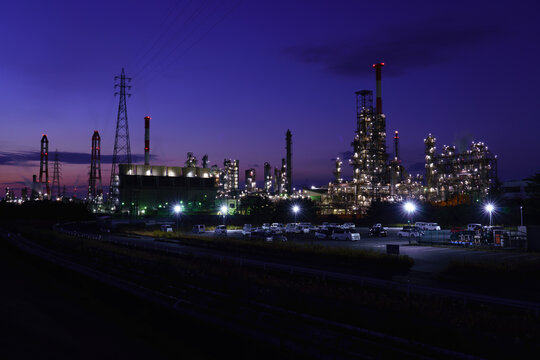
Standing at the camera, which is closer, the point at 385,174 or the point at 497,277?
the point at 497,277

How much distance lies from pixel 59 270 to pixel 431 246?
3316 centimetres

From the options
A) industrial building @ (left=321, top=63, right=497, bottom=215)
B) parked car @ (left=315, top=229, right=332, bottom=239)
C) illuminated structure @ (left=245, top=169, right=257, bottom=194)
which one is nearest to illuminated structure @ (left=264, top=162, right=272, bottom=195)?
illuminated structure @ (left=245, top=169, right=257, bottom=194)

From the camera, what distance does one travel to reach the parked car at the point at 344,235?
48147mm

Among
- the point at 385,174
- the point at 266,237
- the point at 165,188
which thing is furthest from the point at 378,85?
the point at 165,188

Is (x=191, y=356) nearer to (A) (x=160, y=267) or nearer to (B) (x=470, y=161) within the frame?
(A) (x=160, y=267)

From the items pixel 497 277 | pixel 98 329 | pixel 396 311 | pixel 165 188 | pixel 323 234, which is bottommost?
pixel 497 277

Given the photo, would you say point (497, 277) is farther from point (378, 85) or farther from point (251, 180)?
point (251, 180)

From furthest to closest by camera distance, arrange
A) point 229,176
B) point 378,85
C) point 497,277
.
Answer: point 229,176 < point 378,85 < point 497,277

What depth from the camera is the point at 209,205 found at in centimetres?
13662

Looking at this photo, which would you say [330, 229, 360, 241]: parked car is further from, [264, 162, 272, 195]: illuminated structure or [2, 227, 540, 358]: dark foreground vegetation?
[264, 162, 272, 195]: illuminated structure

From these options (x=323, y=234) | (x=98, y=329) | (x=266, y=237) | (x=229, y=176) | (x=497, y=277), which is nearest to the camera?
(x=98, y=329)

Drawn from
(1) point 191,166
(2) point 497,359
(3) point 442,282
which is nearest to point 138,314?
(2) point 497,359

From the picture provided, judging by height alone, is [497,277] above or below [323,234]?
below

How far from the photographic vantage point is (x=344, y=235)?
160 feet
